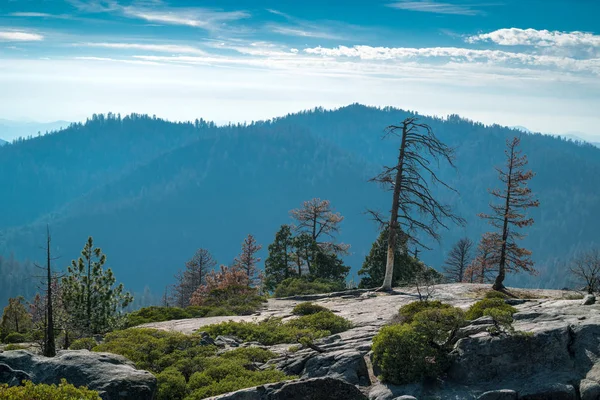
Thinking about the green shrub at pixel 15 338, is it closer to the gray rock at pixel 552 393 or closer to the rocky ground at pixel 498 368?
the rocky ground at pixel 498 368

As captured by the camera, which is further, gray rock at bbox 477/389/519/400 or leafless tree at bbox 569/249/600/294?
leafless tree at bbox 569/249/600/294

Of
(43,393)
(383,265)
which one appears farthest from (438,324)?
(383,265)

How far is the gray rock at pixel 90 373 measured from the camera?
48.7 ft

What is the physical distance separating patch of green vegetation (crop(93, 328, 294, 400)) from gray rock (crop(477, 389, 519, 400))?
6.00 m

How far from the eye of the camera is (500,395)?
1399 centimetres

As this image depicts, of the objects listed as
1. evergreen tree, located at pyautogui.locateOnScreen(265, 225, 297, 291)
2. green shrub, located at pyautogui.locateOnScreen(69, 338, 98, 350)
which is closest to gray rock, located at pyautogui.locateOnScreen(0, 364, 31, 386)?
green shrub, located at pyautogui.locateOnScreen(69, 338, 98, 350)

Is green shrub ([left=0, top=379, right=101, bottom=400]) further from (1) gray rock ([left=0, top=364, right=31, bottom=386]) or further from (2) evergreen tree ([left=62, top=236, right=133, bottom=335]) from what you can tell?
(2) evergreen tree ([left=62, top=236, right=133, bottom=335])

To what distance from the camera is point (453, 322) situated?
55.5 feet

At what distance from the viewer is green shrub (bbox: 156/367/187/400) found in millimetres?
17125

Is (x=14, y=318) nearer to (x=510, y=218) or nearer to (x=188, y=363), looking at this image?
(x=188, y=363)

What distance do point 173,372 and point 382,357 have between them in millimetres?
7635

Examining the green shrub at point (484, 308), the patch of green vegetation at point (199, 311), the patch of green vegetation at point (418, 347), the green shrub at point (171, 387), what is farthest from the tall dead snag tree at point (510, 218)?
the green shrub at point (171, 387)

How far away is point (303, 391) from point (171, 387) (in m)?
5.47

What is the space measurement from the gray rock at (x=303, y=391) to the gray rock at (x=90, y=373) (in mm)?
2585
